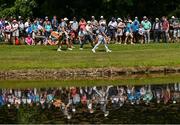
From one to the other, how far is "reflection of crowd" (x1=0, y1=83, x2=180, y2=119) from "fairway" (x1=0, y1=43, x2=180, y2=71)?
522 cm

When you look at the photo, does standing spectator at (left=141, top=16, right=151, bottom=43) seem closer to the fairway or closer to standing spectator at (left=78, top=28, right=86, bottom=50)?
the fairway

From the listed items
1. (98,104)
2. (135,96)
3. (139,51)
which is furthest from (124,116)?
(139,51)

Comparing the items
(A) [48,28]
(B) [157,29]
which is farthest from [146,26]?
(A) [48,28]

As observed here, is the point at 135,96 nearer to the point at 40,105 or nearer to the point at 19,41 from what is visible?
the point at 40,105

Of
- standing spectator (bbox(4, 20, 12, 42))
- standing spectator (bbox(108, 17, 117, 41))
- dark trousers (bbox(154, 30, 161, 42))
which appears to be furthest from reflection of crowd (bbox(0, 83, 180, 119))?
dark trousers (bbox(154, 30, 161, 42))

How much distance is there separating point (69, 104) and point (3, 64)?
1140cm

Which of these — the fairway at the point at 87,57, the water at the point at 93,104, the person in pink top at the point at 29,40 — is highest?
the person in pink top at the point at 29,40

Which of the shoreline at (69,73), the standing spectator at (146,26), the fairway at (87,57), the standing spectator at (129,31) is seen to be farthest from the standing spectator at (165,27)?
the shoreline at (69,73)

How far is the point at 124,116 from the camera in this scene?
19.3 metres

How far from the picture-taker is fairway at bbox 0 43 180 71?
32.6 meters

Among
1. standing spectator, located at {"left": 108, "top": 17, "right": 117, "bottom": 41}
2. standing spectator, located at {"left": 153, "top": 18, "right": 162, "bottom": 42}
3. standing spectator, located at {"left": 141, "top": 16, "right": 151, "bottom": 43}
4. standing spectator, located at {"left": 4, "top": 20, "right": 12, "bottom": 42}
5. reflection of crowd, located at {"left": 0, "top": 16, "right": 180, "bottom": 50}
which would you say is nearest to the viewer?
reflection of crowd, located at {"left": 0, "top": 16, "right": 180, "bottom": 50}

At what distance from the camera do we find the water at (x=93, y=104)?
19062mm

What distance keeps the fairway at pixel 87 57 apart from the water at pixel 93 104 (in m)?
5.15

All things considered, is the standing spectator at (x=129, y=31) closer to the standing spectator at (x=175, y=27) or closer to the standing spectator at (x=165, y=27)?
the standing spectator at (x=165, y=27)
